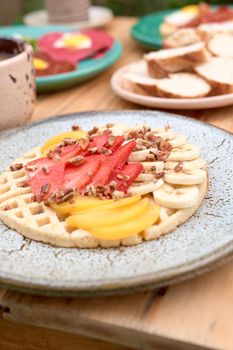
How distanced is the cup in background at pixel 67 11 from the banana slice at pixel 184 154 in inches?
67.7

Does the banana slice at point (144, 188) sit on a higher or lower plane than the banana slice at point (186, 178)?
higher

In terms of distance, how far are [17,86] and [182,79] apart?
21.1 inches

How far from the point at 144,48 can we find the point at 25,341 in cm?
156

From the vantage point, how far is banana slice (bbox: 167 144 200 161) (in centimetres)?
113

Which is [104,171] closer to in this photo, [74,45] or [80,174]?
[80,174]

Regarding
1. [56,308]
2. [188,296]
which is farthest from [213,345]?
[56,308]

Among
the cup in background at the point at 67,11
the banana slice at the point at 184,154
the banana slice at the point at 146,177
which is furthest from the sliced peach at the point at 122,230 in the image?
the cup in background at the point at 67,11

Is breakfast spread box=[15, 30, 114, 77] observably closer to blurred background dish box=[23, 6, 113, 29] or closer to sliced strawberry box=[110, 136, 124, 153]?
blurred background dish box=[23, 6, 113, 29]

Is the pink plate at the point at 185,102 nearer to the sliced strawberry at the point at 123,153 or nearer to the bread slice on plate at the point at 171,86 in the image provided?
the bread slice on plate at the point at 171,86

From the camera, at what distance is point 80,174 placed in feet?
3.47

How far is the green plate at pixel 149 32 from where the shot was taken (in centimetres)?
212

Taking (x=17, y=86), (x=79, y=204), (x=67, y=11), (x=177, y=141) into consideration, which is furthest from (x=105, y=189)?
(x=67, y=11)

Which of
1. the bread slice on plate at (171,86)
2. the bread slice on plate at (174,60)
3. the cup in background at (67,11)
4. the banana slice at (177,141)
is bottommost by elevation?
the cup in background at (67,11)

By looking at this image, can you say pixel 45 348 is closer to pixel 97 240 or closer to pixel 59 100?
pixel 97 240
